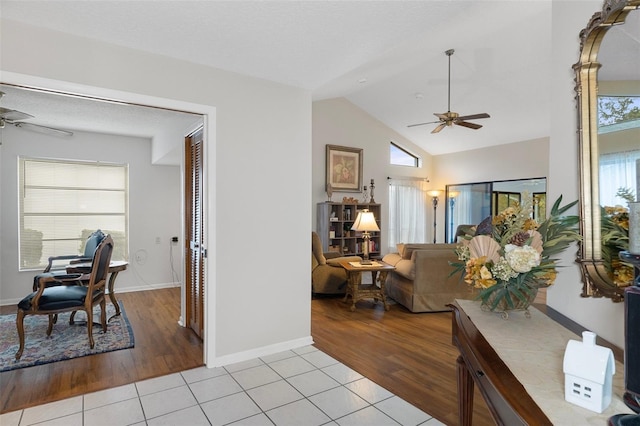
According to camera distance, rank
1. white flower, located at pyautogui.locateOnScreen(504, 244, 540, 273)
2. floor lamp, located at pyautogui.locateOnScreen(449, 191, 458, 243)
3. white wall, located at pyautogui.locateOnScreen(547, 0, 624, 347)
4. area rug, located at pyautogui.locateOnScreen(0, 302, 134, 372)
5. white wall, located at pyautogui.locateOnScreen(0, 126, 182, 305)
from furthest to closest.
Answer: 1. floor lamp, located at pyautogui.locateOnScreen(449, 191, 458, 243)
2. white wall, located at pyautogui.locateOnScreen(0, 126, 182, 305)
3. area rug, located at pyautogui.locateOnScreen(0, 302, 134, 372)
4. white wall, located at pyautogui.locateOnScreen(547, 0, 624, 347)
5. white flower, located at pyautogui.locateOnScreen(504, 244, 540, 273)

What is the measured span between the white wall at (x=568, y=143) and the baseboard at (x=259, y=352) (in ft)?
7.35

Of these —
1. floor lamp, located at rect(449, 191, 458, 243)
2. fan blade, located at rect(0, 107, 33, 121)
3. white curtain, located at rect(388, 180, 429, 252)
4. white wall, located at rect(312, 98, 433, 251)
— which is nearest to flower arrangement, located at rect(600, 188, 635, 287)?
fan blade, located at rect(0, 107, 33, 121)

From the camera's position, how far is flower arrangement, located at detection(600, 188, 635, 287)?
1.23 metres

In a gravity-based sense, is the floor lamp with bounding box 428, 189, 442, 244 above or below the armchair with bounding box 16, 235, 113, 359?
above

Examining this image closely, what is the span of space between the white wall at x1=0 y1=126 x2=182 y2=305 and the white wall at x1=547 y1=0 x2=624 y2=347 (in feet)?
16.6

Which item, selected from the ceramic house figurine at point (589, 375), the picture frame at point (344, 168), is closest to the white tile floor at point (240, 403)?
the ceramic house figurine at point (589, 375)

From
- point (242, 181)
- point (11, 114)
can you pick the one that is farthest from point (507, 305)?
point (11, 114)

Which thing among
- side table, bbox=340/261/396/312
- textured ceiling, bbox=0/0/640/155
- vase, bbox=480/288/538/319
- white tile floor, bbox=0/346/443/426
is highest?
textured ceiling, bbox=0/0/640/155

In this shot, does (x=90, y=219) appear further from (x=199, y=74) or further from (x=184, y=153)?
(x=199, y=74)

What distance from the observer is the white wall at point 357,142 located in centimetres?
691

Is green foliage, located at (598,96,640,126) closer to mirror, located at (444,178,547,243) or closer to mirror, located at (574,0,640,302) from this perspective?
mirror, located at (574,0,640,302)

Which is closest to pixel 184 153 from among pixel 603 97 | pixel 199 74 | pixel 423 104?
pixel 199 74

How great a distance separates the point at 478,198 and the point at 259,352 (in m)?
6.50

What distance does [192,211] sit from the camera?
12.6 feet
